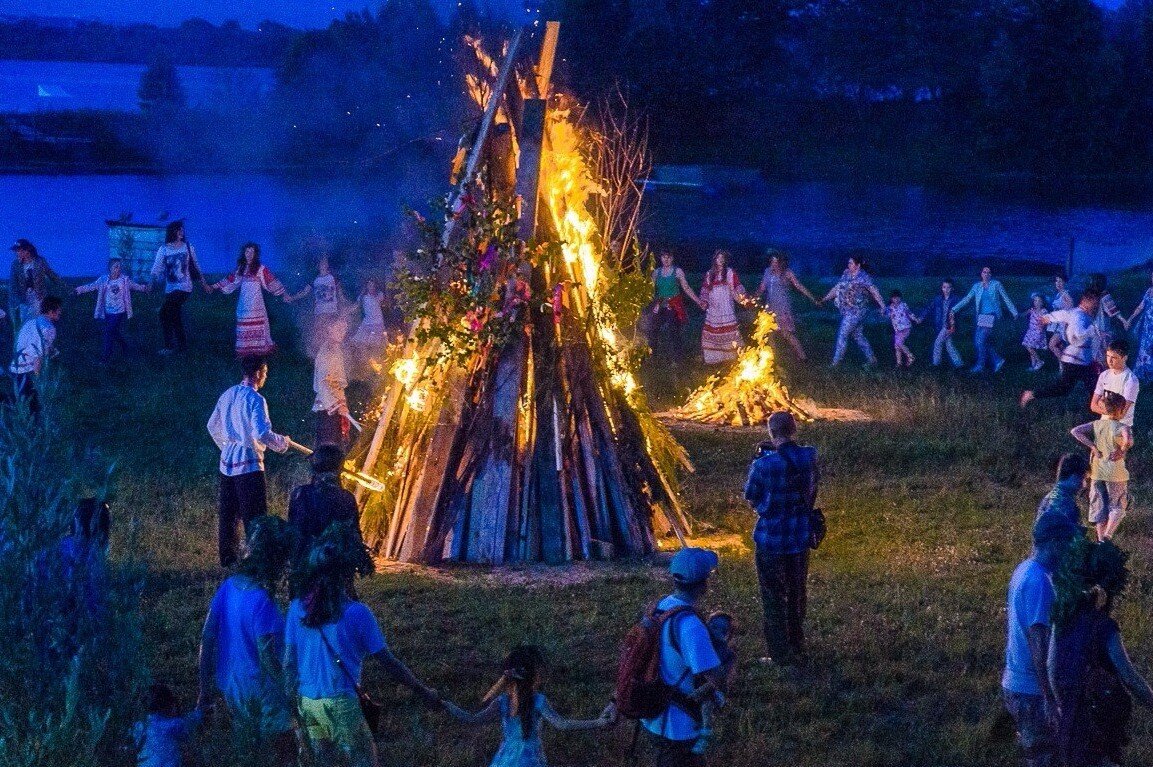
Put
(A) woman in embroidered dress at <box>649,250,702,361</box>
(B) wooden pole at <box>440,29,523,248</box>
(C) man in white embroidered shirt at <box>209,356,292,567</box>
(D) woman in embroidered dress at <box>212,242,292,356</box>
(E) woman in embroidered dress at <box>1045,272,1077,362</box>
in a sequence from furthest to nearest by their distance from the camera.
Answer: (A) woman in embroidered dress at <box>649,250,702,361</box>
(D) woman in embroidered dress at <box>212,242,292,356</box>
(E) woman in embroidered dress at <box>1045,272,1077,362</box>
(B) wooden pole at <box>440,29,523,248</box>
(C) man in white embroidered shirt at <box>209,356,292,567</box>

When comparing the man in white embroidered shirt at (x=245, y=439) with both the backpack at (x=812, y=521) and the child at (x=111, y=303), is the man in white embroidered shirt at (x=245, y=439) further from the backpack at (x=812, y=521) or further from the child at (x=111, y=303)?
the child at (x=111, y=303)

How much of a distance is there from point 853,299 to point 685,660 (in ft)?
50.2

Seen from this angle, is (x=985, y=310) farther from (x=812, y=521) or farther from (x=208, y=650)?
(x=208, y=650)

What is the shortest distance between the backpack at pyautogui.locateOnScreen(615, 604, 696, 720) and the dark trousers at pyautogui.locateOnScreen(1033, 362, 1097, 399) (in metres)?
10.3

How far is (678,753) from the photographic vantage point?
20.2 feet

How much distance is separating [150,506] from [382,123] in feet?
79.7

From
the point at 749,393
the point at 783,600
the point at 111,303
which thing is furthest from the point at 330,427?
the point at 111,303

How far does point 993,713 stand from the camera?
319 inches

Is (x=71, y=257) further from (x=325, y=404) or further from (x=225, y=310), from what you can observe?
(x=325, y=404)

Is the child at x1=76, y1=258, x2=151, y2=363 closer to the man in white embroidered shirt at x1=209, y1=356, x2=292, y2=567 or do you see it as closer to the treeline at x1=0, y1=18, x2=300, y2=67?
the man in white embroidered shirt at x1=209, y1=356, x2=292, y2=567

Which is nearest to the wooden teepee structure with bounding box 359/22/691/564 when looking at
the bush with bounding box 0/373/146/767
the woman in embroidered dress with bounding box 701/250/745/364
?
the bush with bounding box 0/373/146/767

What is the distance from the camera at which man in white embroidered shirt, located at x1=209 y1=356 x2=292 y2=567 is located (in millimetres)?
10219

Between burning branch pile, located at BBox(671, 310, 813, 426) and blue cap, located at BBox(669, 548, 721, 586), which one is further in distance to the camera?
burning branch pile, located at BBox(671, 310, 813, 426)

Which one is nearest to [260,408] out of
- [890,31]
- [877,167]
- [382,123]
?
[382,123]
